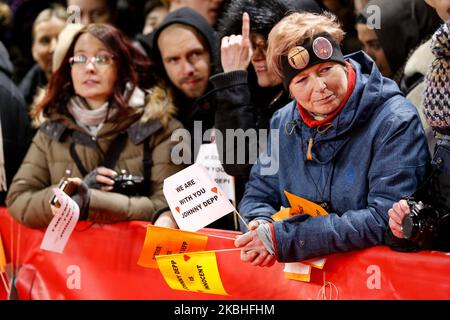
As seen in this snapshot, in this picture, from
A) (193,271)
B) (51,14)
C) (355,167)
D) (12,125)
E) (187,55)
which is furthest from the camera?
(51,14)

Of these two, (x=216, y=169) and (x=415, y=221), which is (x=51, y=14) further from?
(x=415, y=221)

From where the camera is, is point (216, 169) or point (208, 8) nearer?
point (216, 169)

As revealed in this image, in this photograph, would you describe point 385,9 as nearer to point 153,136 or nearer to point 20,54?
point 153,136

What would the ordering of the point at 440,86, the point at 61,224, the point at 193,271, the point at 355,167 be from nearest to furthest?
the point at 440,86 < the point at 355,167 < the point at 193,271 < the point at 61,224

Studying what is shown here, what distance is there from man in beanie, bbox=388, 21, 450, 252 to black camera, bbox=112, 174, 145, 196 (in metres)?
1.64

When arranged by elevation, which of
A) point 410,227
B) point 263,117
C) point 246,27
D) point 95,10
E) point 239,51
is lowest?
point 410,227

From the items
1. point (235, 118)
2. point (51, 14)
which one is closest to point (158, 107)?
point (235, 118)

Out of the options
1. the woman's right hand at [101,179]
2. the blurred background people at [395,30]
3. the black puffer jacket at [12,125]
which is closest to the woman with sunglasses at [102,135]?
the woman's right hand at [101,179]

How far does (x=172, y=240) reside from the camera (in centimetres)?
374

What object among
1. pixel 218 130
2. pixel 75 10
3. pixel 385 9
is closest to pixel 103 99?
pixel 218 130

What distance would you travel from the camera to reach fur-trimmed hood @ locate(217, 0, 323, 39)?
4020 mm

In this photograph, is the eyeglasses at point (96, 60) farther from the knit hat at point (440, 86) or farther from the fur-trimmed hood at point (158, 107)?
the knit hat at point (440, 86)

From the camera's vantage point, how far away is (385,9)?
4.29 m

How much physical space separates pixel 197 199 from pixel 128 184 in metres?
0.75
